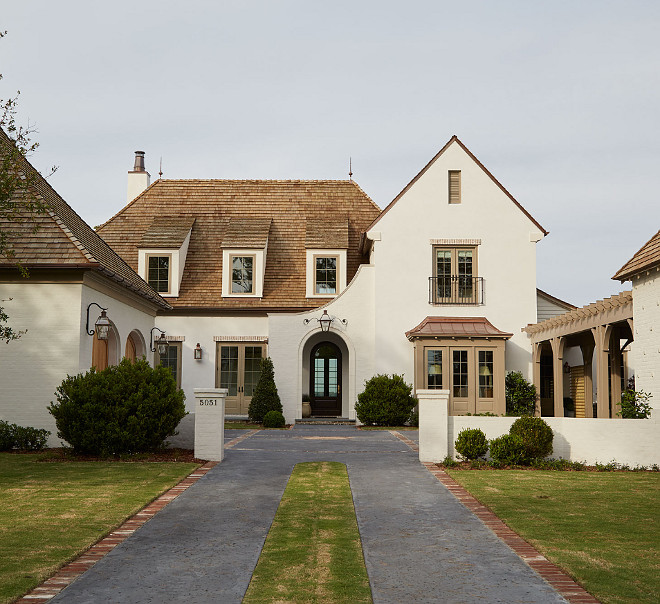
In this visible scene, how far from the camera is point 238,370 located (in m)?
27.5

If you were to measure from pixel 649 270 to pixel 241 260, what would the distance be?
16.6 meters

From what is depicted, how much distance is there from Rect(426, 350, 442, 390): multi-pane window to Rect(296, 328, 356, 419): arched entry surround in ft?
9.32

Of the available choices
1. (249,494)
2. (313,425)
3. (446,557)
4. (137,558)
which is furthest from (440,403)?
(313,425)

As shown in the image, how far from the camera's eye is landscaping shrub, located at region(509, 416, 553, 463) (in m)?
13.9

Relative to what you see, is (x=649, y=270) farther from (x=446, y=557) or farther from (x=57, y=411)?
(x=57, y=411)

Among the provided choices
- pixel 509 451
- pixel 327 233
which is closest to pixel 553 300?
pixel 327 233

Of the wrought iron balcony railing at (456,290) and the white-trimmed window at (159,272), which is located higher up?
the white-trimmed window at (159,272)

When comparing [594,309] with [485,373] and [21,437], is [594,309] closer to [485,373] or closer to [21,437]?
[485,373]

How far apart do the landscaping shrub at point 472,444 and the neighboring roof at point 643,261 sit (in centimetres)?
460

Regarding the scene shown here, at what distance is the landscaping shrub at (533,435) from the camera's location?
13.9 m

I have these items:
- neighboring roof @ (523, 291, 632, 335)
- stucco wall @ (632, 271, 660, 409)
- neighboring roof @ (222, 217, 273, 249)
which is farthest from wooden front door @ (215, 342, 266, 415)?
stucco wall @ (632, 271, 660, 409)

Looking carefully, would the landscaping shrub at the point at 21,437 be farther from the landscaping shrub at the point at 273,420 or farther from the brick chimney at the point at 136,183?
the brick chimney at the point at 136,183

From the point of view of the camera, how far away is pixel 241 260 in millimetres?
28266

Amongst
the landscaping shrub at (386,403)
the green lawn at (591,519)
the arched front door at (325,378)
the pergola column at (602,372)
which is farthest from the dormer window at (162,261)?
the green lawn at (591,519)
